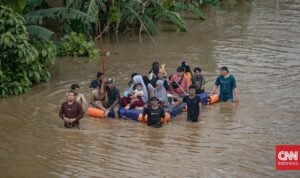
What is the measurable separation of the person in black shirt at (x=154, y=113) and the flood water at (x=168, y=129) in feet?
0.58

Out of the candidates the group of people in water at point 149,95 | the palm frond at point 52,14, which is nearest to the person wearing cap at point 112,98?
the group of people in water at point 149,95

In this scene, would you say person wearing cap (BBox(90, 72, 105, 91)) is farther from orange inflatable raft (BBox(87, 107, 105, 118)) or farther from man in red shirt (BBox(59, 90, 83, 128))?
man in red shirt (BBox(59, 90, 83, 128))

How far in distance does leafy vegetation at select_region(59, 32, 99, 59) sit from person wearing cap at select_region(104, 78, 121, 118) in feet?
20.5

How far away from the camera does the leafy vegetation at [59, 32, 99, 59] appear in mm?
19719

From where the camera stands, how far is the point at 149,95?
1387 centimetres

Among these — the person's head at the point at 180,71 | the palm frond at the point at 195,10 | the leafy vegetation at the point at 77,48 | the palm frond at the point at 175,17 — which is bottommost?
the person's head at the point at 180,71

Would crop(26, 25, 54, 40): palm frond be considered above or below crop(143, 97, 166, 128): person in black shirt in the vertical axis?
above

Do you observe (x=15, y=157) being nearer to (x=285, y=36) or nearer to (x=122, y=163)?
(x=122, y=163)

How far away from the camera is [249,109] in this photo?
14.0 meters

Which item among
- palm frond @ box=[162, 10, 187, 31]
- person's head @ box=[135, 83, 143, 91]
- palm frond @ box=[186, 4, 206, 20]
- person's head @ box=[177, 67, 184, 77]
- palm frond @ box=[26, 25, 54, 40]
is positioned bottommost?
person's head @ box=[135, 83, 143, 91]

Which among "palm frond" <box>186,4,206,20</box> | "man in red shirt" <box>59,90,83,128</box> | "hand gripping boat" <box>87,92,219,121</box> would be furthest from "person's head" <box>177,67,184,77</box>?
"palm frond" <box>186,4,206,20</box>

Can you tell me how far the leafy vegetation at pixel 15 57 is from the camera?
48.7 feet

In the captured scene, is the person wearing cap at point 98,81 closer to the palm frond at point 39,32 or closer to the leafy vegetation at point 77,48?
the palm frond at point 39,32

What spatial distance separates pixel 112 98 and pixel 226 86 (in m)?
2.94
